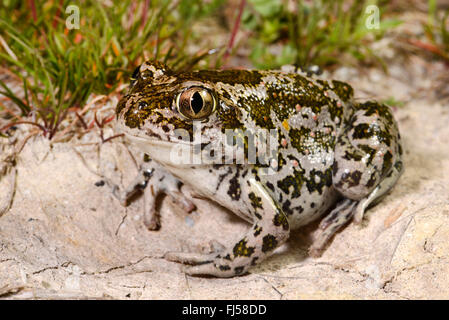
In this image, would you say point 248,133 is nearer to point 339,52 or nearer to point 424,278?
point 424,278

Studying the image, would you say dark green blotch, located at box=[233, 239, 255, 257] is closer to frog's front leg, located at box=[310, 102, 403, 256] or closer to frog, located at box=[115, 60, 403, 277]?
frog, located at box=[115, 60, 403, 277]

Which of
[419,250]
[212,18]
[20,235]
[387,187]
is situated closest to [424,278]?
[419,250]

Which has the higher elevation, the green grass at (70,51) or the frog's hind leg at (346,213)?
the green grass at (70,51)

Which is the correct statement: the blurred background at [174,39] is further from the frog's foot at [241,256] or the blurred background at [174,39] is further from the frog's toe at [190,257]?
the frog's foot at [241,256]

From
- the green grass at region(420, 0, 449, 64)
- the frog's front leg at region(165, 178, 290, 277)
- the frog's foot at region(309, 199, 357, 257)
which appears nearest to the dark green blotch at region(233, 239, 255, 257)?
the frog's front leg at region(165, 178, 290, 277)

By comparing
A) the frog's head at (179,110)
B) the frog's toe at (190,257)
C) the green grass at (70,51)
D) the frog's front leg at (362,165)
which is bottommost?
the frog's toe at (190,257)

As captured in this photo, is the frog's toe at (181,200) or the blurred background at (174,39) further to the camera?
the blurred background at (174,39)

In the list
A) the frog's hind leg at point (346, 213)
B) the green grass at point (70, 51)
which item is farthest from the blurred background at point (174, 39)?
the frog's hind leg at point (346, 213)
